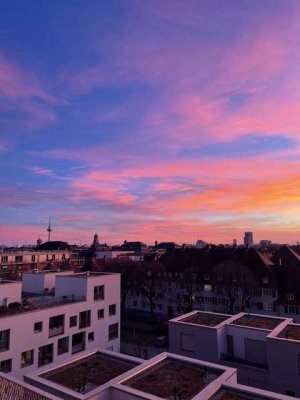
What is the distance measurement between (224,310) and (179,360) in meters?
47.7

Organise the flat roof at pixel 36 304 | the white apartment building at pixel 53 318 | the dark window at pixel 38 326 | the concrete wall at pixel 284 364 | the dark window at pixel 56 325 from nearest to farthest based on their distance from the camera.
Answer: the concrete wall at pixel 284 364
the white apartment building at pixel 53 318
the flat roof at pixel 36 304
the dark window at pixel 38 326
the dark window at pixel 56 325

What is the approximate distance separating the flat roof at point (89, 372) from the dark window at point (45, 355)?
16.6 metres

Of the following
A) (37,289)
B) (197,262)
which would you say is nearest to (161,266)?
(197,262)

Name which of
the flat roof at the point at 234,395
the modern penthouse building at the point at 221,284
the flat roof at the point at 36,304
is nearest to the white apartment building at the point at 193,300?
the modern penthouse building at the point at 221,284

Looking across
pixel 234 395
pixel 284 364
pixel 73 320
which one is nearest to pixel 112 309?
pixel 73 320

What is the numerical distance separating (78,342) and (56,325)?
4829mm

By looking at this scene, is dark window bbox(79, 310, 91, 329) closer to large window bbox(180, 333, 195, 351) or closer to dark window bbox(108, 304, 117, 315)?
dark window bbox(108, 304, 117, 315)

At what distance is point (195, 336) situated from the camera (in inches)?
1185

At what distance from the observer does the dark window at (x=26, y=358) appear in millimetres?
34856

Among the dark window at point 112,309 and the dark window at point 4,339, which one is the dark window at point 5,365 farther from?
the dark window at point 112,309

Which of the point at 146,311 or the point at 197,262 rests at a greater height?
the point at 197,262

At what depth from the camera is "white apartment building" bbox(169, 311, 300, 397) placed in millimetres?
25688

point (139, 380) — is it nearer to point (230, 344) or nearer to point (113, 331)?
point (230, 344)

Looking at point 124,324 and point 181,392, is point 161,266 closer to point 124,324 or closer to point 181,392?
point 124,324
